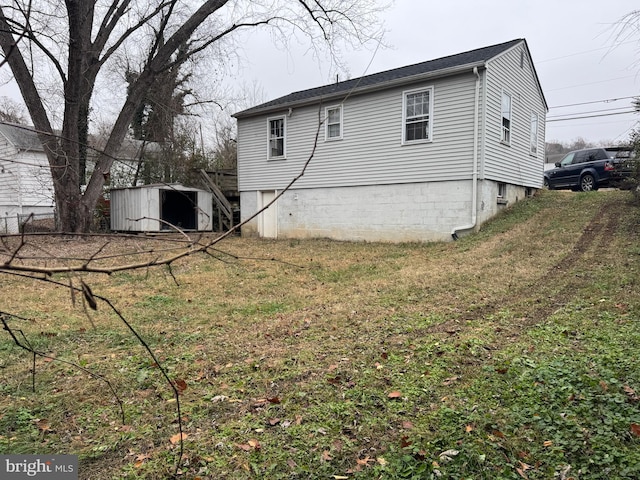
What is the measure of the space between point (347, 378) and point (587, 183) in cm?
1512

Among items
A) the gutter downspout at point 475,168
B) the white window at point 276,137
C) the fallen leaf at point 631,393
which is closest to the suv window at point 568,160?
the gutter downspout at point 475,168

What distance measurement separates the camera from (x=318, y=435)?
266cm

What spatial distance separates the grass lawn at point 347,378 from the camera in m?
2.40

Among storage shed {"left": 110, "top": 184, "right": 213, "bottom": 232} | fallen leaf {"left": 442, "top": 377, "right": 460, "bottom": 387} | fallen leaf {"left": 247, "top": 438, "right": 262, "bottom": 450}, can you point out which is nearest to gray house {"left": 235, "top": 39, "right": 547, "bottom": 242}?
storage shed {"left": 110, "top": 184, "right": 213, "bottom": 232}

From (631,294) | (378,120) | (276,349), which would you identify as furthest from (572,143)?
(276,349)

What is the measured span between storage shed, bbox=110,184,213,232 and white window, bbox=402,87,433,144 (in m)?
7.73

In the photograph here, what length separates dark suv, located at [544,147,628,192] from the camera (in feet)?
45.7

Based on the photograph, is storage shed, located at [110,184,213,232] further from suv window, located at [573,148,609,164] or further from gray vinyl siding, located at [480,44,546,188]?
suv window, located at [573,148,609,164]

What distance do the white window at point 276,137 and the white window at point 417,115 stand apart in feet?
15.4

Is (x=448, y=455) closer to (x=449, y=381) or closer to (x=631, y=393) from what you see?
(x=449, y=381)

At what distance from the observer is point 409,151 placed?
38.4ft

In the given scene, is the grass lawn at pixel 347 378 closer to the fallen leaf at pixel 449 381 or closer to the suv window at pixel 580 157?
the fallen leaf at pixel 449 381

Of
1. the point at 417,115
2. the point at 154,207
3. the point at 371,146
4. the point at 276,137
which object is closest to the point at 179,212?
the point at 154,207

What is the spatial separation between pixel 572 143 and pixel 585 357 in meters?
43.8
